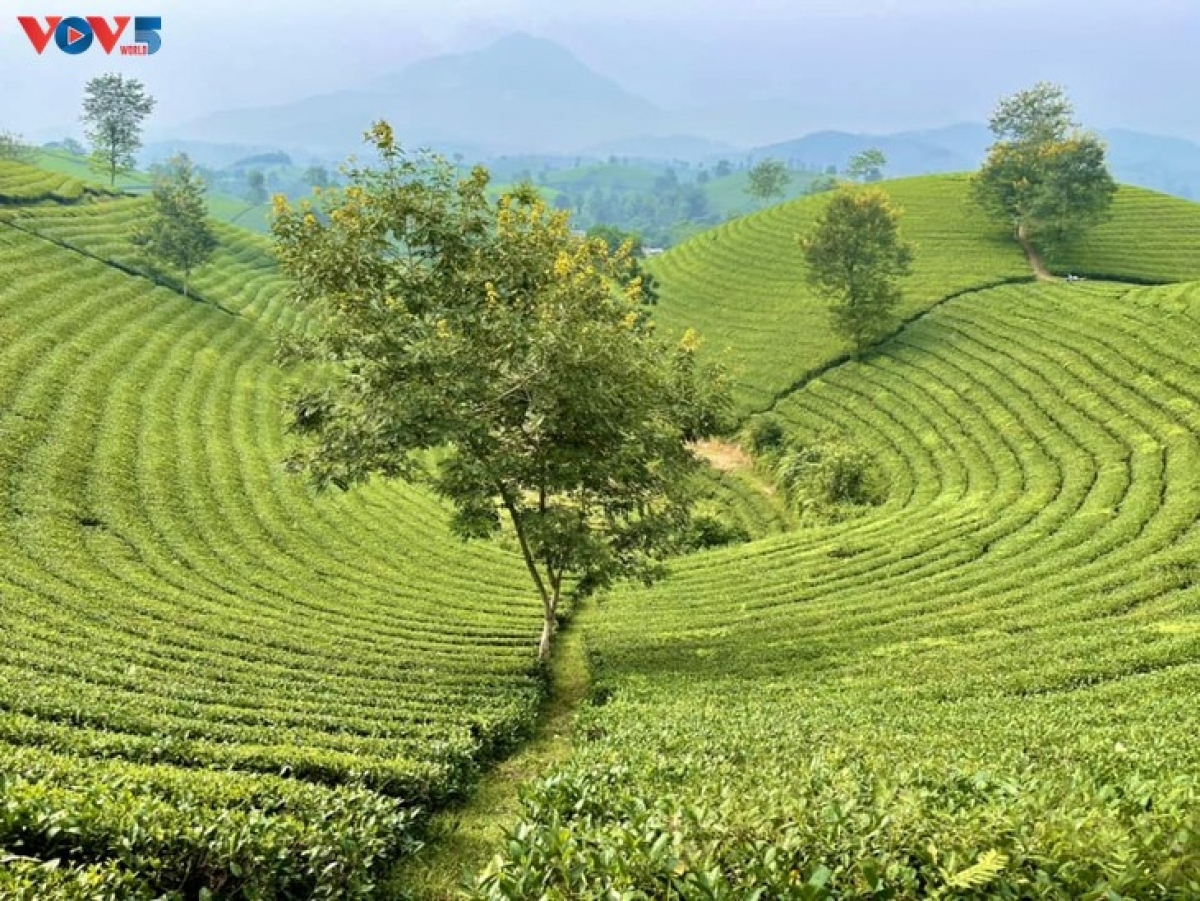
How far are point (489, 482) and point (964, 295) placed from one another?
51.6m

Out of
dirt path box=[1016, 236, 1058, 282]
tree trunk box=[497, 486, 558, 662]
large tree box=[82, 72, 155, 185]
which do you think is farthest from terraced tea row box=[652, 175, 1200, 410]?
large tree box=[82, 72, 155, 185]

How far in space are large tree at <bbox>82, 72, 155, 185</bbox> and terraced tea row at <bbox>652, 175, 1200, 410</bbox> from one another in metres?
73.8

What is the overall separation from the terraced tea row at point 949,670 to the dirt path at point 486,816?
3.30 ft

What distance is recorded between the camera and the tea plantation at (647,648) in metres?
5.93

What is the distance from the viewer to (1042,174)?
61.8 m

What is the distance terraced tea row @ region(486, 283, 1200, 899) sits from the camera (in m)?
5.45

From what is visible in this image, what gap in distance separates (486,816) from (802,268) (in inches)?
2625

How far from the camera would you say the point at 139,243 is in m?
59.5

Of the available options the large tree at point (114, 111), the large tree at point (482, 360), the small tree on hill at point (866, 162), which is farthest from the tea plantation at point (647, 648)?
the small tree on hill at point (866, 162)

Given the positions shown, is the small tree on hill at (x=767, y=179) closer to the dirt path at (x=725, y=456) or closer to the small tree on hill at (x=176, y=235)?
the small tree on hill at (x=176, y=235)

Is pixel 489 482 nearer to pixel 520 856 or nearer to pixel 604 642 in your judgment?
pixel 604 642

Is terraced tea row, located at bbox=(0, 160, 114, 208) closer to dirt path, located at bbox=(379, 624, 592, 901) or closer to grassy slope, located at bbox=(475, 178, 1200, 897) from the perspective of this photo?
grassy slope, located at bbox=(475, 178, 1200, 897)

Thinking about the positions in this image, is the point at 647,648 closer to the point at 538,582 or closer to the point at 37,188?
the point at 538,582

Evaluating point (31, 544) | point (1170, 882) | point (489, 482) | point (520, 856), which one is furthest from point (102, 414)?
point (1170, 882)
